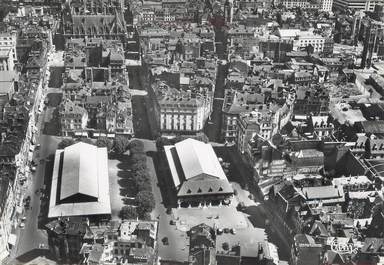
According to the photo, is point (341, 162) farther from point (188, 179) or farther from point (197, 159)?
point (188, 179)

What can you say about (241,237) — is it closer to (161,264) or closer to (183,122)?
(161,264)

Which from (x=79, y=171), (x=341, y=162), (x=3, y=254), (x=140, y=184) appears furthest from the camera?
(x=341, y=162)

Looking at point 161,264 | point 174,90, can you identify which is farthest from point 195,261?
point 174,90

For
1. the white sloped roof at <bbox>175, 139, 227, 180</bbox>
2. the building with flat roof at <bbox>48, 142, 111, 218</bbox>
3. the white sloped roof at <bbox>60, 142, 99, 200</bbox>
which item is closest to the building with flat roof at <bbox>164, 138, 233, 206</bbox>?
the white sloped roof at <bbox>175, 139, 227, 180</bbox>

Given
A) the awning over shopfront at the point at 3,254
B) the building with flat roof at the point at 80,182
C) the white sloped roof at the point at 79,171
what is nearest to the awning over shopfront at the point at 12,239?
the awning over shopfront at the point at 3,254

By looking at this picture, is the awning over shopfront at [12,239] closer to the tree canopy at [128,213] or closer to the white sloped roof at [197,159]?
the tree canopy at [128,213]

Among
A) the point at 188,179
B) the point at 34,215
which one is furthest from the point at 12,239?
the point at 188,179
